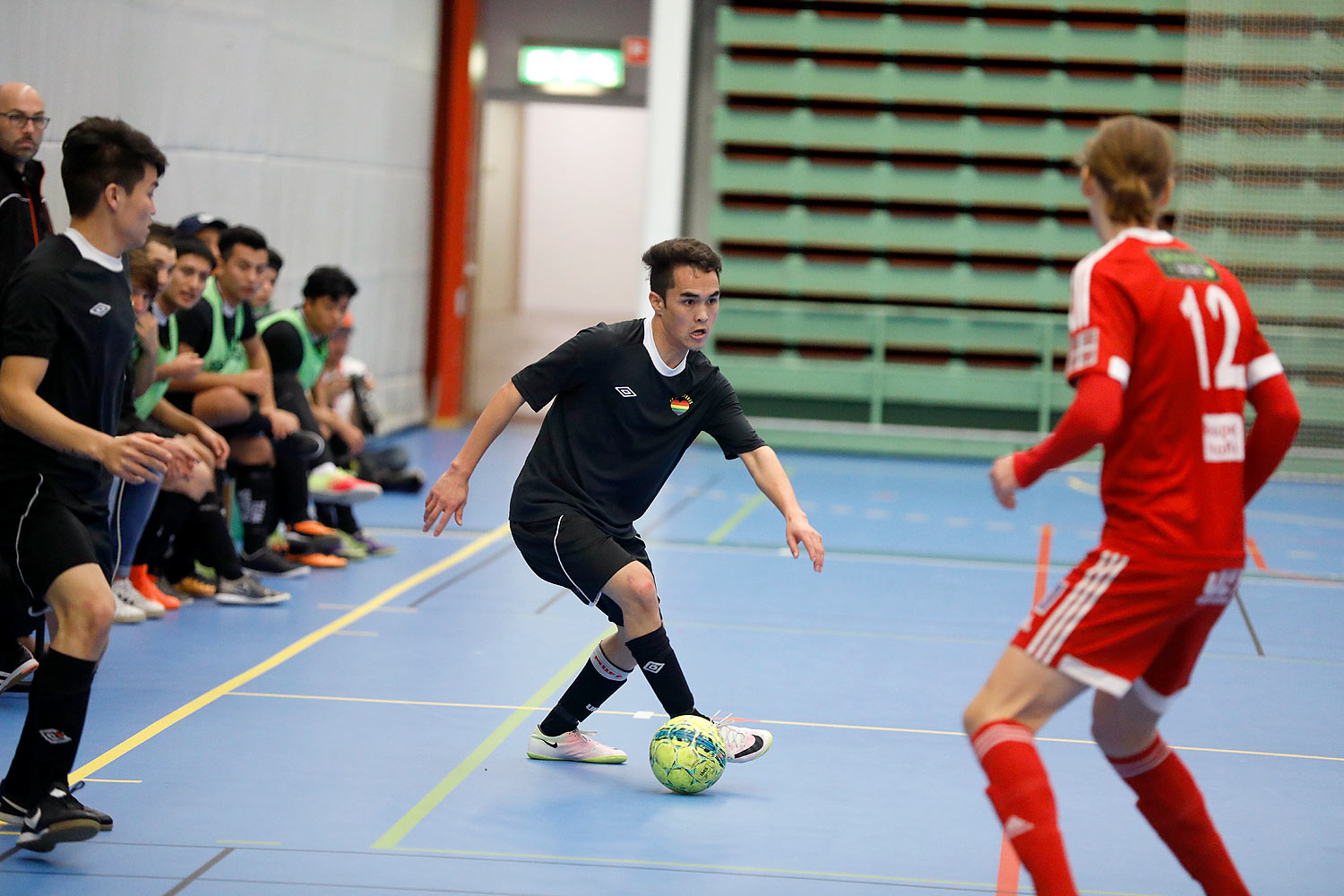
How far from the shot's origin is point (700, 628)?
20.5 ft

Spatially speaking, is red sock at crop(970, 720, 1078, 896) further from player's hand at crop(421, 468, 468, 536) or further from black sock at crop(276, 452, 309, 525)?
black sock at crop(276, 452, 309, 525)

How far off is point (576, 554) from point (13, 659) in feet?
7.18

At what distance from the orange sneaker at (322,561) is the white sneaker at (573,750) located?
317 centimetres

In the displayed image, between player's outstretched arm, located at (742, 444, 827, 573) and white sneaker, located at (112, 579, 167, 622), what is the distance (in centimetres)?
305

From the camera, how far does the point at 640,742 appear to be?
15.1 feet

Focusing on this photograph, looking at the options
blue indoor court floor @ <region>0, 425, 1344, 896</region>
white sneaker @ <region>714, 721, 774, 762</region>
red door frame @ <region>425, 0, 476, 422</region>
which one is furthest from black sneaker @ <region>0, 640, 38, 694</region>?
red door frame @ <region>425, 0, 476, 422</region>

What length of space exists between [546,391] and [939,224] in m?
10.1

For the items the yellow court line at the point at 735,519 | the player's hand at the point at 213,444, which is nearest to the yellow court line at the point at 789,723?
the player's hand at the point at 213,444

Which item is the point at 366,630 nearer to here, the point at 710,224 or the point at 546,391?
the point at 546,391

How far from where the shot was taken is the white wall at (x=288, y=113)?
7184 mm

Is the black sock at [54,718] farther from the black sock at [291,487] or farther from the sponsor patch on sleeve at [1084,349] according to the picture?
the black sock at [291,487]

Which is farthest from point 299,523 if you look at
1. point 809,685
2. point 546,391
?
point 546,391

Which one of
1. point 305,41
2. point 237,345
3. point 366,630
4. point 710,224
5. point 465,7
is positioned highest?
point 465,7

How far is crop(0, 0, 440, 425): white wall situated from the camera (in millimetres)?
7184
